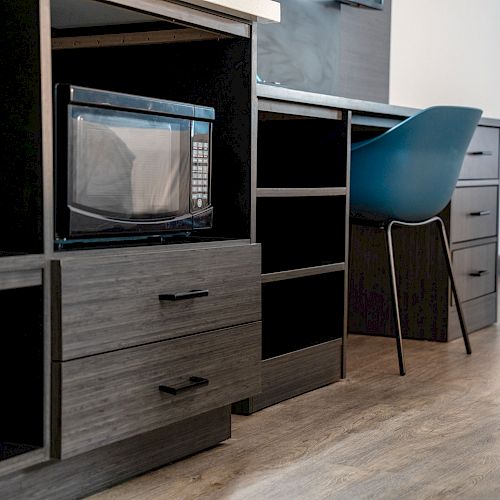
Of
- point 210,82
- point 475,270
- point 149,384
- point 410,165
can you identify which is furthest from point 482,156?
point 149,384

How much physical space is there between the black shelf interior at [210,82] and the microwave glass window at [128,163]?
18cm

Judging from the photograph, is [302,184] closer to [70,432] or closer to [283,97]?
[283,97]

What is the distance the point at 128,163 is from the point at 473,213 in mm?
1735

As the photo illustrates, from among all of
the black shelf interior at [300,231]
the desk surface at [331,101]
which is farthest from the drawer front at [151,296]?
the black shelf interior at [300,231]

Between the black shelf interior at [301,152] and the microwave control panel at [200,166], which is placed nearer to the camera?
the microwave control panel at [200,166]

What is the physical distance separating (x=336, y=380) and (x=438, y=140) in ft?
2.27

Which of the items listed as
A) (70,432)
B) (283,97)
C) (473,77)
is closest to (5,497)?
(70,432)

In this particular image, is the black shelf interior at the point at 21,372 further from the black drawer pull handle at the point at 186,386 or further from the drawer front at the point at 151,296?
the black drawer pull handle at the point at 186,386

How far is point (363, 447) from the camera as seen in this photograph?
1771 mm

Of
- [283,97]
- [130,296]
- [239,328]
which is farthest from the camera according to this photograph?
[283,97]

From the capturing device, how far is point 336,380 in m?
2.37

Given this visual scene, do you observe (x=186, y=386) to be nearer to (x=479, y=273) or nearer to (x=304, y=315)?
(x=304, y=315)

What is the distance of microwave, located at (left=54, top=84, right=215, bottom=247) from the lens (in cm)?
142

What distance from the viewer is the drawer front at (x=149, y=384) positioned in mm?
1362
